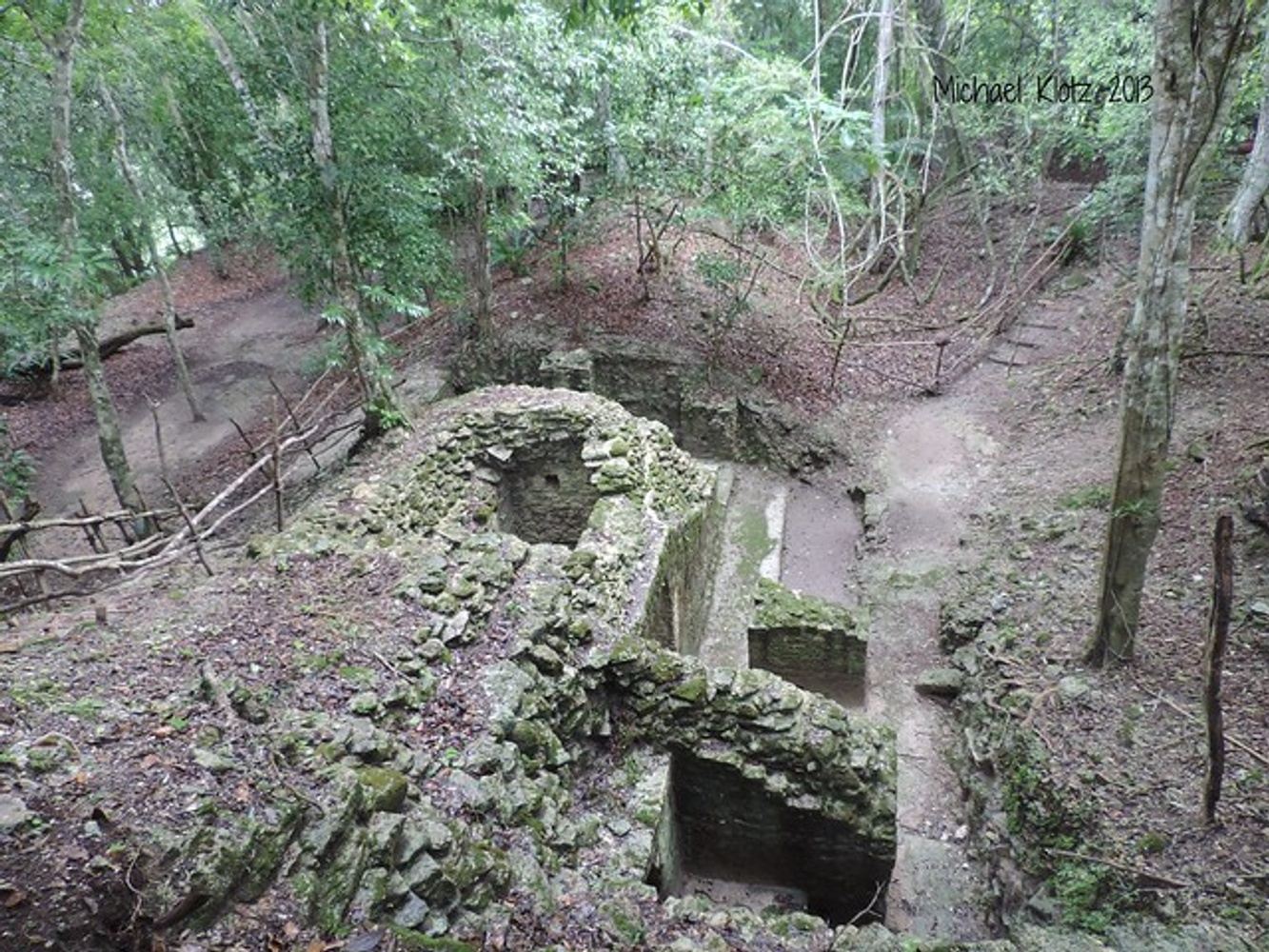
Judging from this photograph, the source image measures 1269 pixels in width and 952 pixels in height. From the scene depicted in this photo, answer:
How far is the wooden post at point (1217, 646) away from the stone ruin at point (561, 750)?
6.96ft

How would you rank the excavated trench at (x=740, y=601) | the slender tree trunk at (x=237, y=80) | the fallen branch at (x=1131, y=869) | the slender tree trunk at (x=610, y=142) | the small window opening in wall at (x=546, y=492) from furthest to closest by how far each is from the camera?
the slender tree trunk at (x=610, y=142) < the small window opening in wall at (x=546, y=492) < the slender tree trunk at (x=237, y=80) < the excavated trench at (x=740, y=601) < the fallen branch at (x=1131, y=869)

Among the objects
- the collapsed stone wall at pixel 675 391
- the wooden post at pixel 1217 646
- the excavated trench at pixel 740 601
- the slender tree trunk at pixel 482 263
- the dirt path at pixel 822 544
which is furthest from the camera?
the collapsed stone wall at pixel 675 391

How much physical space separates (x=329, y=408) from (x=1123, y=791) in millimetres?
15387

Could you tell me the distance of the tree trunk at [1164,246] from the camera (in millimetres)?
4199

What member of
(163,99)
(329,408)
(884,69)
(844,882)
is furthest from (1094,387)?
(163,99)

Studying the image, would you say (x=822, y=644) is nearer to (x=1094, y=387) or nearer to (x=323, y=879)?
(x=323, y=879)

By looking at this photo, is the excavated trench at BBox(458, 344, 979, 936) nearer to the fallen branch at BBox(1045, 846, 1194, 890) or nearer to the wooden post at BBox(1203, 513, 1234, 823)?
the fallen branch at BBox(1045, 846, 1194, 890)

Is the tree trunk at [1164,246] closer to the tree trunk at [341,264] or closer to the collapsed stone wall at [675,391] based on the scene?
the collapsed stone wall at [675,391]

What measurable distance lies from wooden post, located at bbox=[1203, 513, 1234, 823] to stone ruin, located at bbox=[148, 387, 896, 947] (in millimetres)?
2120

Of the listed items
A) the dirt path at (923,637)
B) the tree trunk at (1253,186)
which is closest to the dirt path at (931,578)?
the dirt path at (923,637)

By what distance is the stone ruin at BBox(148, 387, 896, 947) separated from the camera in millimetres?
3875

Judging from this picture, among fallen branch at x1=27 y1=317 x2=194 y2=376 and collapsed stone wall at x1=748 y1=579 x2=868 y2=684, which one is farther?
fallen branch at x1=27 y1=317 x2=194 y2=376

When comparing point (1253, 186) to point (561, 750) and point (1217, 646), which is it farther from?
point (561, 750)

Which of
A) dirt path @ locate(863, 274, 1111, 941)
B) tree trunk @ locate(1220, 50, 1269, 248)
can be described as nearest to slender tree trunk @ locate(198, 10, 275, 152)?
dirt path @ locate(863, 274, 1111, 941)
